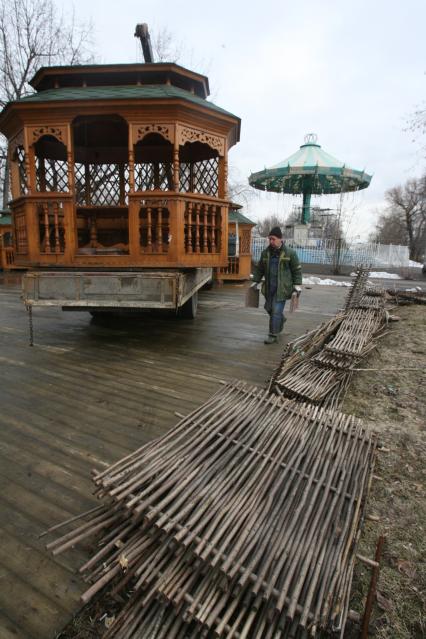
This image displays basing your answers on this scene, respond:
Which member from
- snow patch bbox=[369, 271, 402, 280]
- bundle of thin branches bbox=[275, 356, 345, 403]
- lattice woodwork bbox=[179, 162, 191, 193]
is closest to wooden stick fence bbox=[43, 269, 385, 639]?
bundle of thin branches bbox=[275, 356, 345, 403]

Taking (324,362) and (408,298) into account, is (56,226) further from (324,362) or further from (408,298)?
(408,298)

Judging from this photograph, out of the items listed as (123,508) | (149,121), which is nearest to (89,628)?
(123,508)

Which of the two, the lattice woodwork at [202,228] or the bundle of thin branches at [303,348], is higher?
the lattice woodwork at [202,228]

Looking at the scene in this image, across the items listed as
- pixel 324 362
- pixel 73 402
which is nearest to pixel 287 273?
pixel 324 362

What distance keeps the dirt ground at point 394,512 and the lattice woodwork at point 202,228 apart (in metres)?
2.78

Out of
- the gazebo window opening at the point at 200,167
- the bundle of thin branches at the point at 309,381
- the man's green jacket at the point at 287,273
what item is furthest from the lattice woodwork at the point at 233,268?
the bundle of thin branches at the point at 309,381

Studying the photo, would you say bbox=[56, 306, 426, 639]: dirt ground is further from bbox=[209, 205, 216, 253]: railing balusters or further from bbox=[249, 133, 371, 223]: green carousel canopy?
bbox=[249, 133, 371, 223]: green carousel canopy

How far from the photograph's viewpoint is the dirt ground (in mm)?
1258

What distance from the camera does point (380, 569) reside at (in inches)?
57.9

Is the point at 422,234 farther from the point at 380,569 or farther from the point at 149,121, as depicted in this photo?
the point at 380,569

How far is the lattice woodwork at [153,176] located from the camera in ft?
24.6

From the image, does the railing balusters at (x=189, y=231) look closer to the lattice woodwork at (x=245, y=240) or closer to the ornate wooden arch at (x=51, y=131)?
the ornate wooden arch at (x=51, y=131)

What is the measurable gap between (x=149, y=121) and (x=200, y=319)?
3.35m

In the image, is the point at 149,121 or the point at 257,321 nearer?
the point at 149,121
